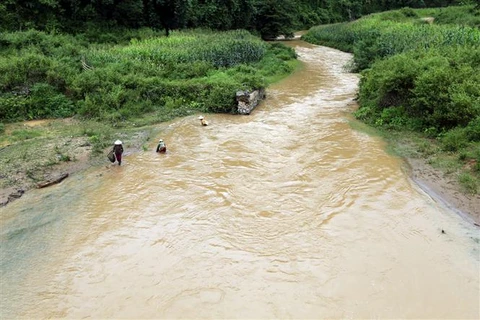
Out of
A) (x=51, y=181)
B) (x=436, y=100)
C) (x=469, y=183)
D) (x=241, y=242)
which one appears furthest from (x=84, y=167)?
(x=436, y=100)

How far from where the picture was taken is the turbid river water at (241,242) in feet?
19.0

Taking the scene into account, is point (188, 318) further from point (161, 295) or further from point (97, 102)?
point (97, 102)

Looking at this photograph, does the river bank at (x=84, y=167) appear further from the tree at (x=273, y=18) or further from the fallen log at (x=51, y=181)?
the tree at (x=273, y=18)

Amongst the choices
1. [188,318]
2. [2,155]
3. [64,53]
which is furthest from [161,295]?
[64,53]

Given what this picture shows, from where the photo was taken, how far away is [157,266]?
6.61m

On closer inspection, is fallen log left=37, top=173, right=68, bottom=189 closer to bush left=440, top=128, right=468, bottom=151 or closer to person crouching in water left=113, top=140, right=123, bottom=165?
person crouching in water left=113, top=140, right=123, bottom=165

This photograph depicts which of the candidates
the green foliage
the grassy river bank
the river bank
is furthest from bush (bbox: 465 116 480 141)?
the grassy river bank

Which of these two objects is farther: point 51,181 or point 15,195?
point 51,181

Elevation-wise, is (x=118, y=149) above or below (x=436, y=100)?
below

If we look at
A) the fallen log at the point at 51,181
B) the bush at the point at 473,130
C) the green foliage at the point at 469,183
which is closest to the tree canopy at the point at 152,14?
the fallen log at the point at 51,181

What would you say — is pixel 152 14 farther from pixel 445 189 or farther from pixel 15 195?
pixel 445 189

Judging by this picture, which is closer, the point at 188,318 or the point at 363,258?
the point at 188,318

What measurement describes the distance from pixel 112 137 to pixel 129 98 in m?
3.12

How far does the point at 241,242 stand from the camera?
23.5ft
